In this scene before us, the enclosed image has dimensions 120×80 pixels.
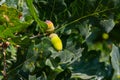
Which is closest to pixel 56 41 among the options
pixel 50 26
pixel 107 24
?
pixel 50 26

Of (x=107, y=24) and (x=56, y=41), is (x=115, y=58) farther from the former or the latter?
(x=56, y=41)

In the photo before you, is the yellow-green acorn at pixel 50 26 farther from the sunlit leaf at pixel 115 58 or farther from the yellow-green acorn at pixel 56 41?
the sunlit leaf at pixel 115 58

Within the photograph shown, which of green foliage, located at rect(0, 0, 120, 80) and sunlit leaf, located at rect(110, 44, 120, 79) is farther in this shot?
sunlit leaf, located at rect(110, 44, 120, 79)

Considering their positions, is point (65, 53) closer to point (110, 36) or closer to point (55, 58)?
point (55, 58)

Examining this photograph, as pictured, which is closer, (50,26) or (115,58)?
(50,26)

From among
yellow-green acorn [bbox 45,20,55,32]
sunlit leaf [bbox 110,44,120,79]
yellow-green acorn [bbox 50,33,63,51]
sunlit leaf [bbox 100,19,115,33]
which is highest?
yellow-green acorn [bbox 45,20,55,32]

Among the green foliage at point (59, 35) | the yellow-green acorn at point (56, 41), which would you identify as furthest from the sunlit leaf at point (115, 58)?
the yellow-green acorn at point (56, 41)

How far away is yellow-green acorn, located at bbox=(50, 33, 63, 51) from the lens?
124cm

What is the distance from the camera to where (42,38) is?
1.27 meters

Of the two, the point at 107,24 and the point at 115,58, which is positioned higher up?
the point at 107,24

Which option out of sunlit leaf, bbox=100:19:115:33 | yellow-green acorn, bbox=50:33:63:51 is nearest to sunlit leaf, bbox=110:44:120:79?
sunlit leaf, bbox=100:19:115:33

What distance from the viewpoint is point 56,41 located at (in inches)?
49.2

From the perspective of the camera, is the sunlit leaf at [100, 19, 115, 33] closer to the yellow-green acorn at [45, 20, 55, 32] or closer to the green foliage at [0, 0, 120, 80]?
the green foliage at [0, 0, 120, 80]

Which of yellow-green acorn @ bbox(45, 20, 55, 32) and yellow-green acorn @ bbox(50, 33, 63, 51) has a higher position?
yellow-green acorn @ bbox(45, 20, 55, 32)
